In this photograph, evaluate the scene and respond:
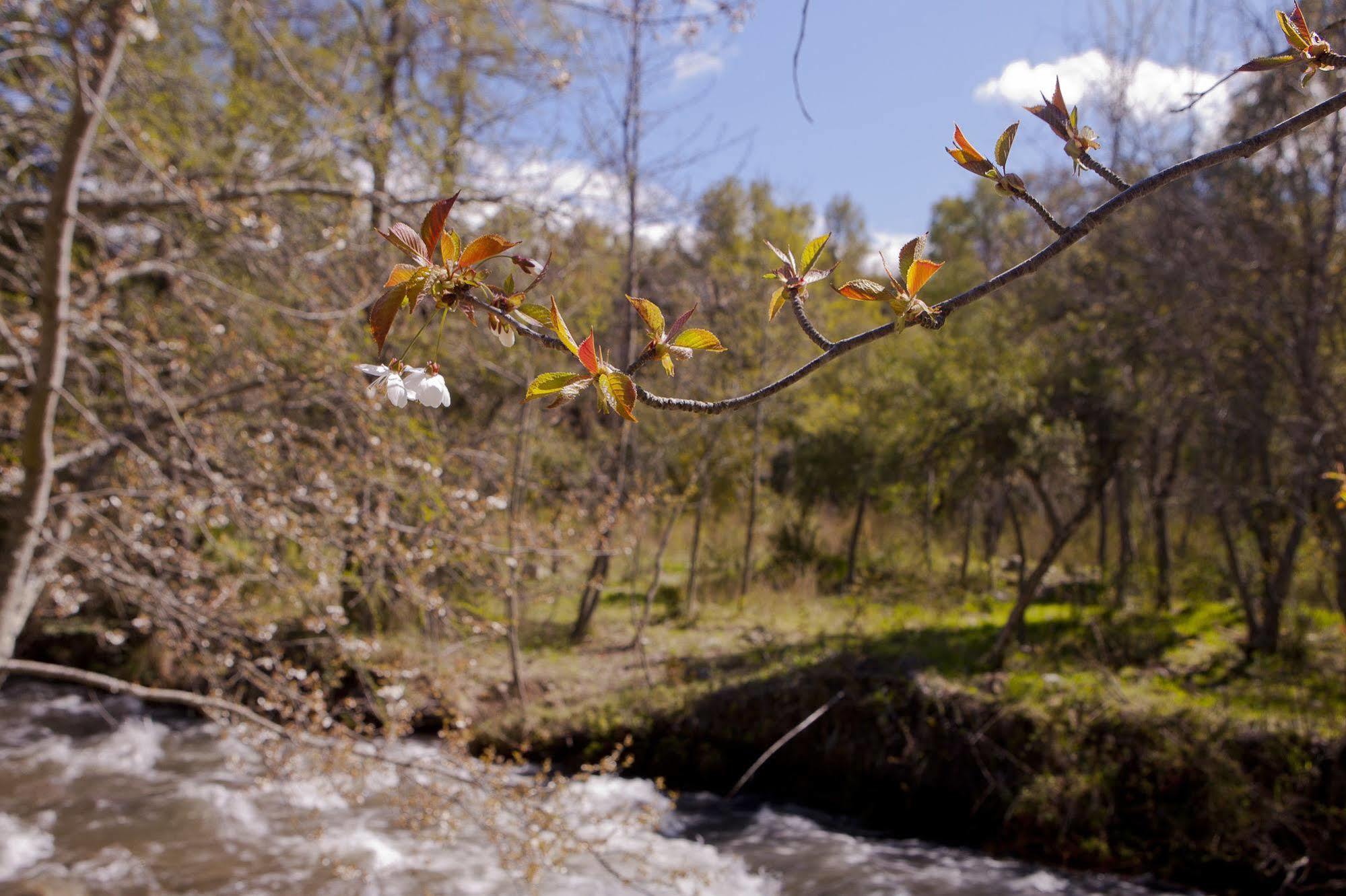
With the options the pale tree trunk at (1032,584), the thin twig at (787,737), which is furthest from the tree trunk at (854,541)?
the thin twig at (787,737)

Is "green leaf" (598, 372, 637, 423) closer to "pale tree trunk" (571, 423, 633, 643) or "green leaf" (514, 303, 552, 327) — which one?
"green leaf" (514, 303, 552, 327)

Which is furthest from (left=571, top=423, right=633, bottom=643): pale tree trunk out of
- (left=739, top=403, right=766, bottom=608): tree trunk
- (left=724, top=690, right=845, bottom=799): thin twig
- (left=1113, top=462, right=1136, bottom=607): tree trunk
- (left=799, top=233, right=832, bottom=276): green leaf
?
(left=799, top=233, right=832, bottom=276): green leaf

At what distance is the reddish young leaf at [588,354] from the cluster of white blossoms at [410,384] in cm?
13

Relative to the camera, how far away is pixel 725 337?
299 inches

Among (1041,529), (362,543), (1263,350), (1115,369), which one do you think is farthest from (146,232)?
(1041,529)

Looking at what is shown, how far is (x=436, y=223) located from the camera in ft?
2.18

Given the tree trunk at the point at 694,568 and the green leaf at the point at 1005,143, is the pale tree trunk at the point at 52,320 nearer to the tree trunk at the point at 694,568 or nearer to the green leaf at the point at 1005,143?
the green leaf at the point at 1005,143

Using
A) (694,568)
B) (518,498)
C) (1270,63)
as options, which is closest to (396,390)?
(1270,63)

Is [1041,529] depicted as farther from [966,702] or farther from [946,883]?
[946,883]

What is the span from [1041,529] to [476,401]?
6821 mm

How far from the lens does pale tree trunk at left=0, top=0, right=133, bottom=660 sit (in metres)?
2.46

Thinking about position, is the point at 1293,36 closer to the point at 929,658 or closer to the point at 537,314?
the point at 537,314

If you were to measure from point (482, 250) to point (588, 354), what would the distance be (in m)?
0.13

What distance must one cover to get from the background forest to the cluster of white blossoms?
2.14 m
